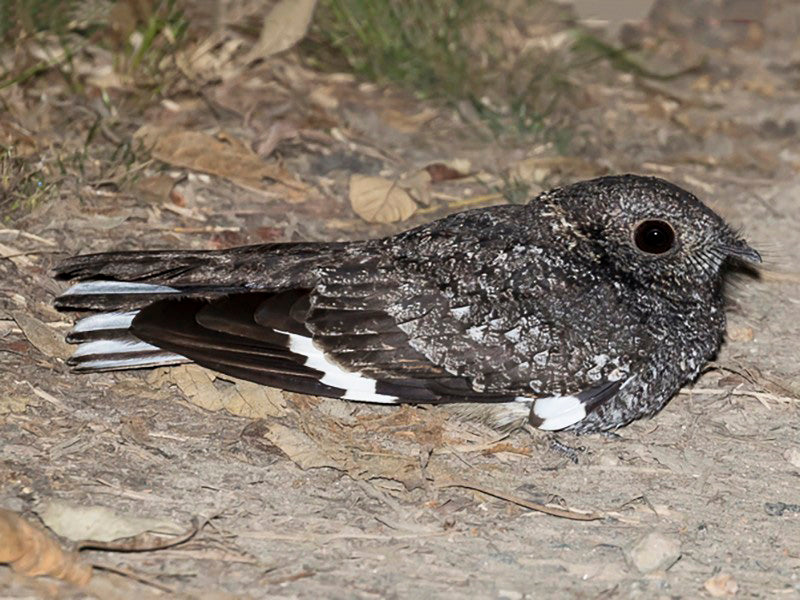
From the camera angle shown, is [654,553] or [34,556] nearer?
[34,556]

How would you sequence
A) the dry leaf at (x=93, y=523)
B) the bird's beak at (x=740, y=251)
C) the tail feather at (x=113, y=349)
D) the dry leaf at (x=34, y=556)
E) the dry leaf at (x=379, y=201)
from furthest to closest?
the dry leaf at (x=379, y=201), the bird's beak at (x=740, y=251), the tail feather at (x=113, y=349), the dry leaf at (x=93, y=523), the dry leaf at (x=34, y=556)

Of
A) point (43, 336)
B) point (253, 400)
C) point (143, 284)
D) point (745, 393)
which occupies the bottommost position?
point (745, 393)

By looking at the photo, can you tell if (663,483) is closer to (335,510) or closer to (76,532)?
(335,510)

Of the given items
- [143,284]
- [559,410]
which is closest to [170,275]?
[143,284]

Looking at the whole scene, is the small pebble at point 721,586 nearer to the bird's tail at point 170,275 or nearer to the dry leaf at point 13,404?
the bird's tail at point 170,275

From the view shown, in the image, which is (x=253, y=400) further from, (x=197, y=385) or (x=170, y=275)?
(x=170, y=275)

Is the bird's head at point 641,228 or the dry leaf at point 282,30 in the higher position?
the dry leaf at point 282,30

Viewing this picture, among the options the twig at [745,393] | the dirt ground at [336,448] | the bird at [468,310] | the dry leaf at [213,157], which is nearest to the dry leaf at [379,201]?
the dirt ground at [336,448]
